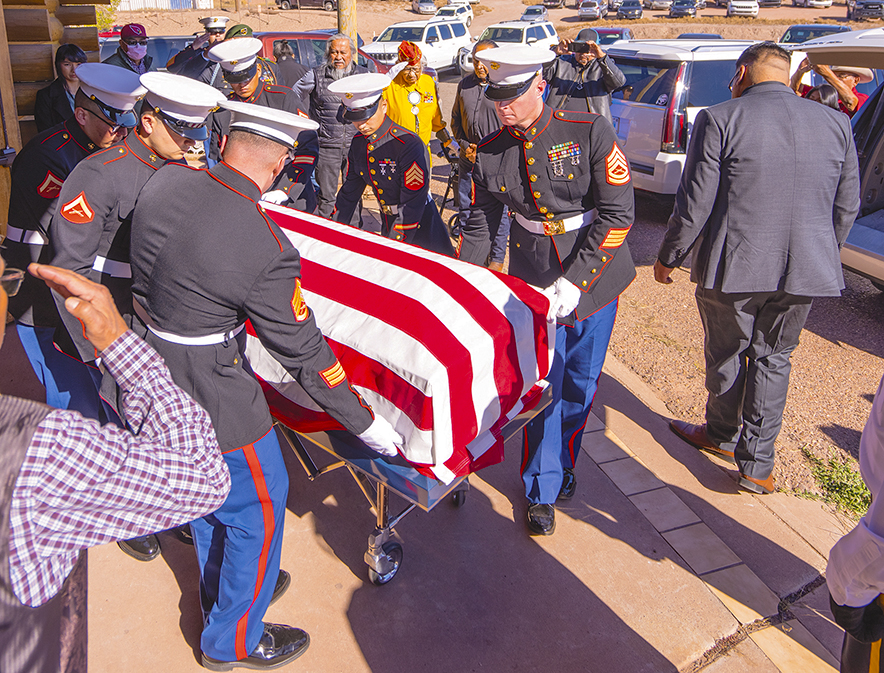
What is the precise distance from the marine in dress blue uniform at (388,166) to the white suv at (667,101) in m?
3.04

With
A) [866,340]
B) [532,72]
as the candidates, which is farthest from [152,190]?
[866,340]

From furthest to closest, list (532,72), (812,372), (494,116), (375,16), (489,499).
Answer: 1. (375,16)
2. (494,116)
3. (812,372)
4. (489,499)
5. (532,72)

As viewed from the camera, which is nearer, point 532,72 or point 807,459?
point 532,72

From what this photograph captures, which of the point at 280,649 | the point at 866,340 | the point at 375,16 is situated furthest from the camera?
the point at 375,16

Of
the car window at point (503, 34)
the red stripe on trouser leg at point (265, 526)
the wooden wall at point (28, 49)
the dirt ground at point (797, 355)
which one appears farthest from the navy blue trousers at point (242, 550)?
the car window at point (503, 34)

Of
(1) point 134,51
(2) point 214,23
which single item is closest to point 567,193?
(1) point 134,51

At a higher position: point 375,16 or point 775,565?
point 375,16

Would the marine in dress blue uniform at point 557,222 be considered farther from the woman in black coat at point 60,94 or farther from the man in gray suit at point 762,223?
the woman in black coat at point 60,94

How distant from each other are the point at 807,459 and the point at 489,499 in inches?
64.0

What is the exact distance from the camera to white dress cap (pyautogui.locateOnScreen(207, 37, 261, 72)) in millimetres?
4238

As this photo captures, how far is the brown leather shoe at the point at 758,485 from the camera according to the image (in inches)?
116

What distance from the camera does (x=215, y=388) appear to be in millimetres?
1872

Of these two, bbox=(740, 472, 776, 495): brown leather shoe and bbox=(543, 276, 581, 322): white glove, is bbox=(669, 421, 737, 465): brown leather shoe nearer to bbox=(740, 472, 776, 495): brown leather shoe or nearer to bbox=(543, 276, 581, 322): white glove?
bbox=(740, 472, 776, 495): brown leather shoe

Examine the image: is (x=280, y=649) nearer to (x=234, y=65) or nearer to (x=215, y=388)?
(x=215, y=388)
